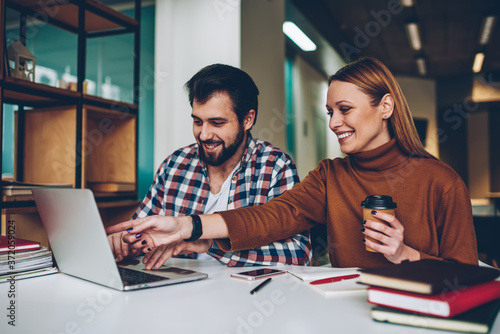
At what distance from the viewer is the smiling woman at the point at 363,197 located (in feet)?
3.86

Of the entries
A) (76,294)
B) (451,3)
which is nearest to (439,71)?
(451,3)

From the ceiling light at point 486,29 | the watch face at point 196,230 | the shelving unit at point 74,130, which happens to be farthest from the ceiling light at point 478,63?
the watch face at point 196,230

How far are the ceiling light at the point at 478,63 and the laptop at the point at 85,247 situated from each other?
25.4 ft

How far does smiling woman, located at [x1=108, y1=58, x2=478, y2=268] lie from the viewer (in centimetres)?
118

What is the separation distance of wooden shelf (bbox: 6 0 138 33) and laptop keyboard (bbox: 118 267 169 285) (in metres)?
1.60

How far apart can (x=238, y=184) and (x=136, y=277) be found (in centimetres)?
64

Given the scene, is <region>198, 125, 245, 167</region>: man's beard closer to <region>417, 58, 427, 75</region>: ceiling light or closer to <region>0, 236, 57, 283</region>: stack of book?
<region>0, 236, 57, 283</region>: stack of book

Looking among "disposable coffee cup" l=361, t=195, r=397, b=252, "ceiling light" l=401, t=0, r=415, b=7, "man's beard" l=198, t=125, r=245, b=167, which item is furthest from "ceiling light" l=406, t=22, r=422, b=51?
"disposable coffee cup" l=361, t=195, r=397, b=252

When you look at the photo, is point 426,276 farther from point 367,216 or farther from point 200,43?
point 200,43

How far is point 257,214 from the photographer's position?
1.29m

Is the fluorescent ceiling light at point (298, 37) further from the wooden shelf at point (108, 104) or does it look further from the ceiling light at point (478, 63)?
the ceiling light at point (478, 63)

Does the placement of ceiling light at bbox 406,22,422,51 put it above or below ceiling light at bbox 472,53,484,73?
below

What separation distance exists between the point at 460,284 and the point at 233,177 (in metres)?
1.02

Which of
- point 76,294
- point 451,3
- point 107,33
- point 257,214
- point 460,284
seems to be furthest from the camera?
point 451,3
